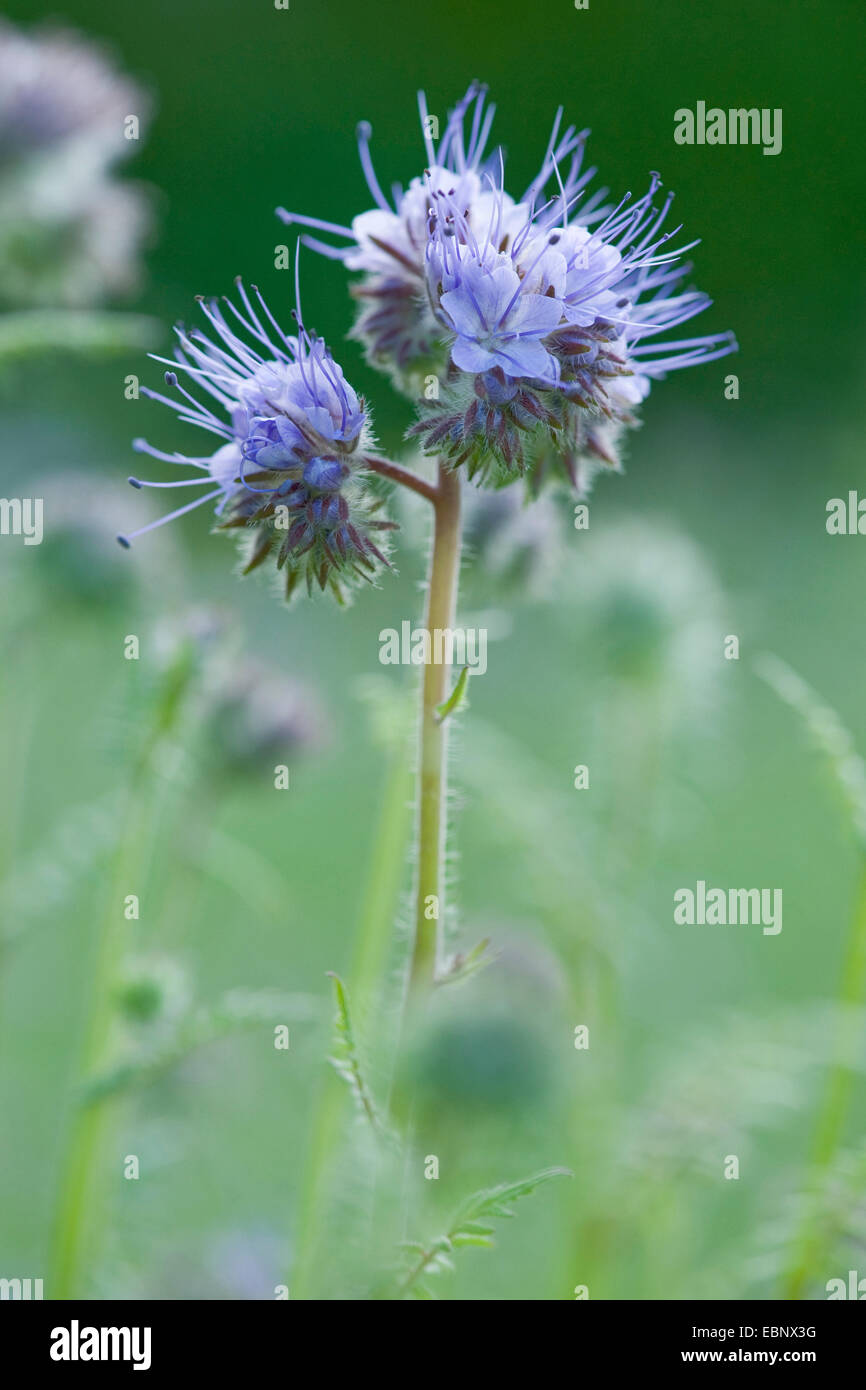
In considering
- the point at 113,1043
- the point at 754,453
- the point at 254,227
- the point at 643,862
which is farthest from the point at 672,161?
the point at 113,1043

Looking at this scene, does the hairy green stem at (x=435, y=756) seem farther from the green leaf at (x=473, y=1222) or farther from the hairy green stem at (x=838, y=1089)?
the hairy green stem at (x=838, y=1089)

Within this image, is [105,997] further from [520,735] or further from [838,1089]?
[520,735]

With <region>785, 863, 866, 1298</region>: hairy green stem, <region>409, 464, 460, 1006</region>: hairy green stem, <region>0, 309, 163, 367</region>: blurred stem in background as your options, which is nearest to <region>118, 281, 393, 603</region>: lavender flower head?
<region>409, 464, 460, 1006</region>: hairy green stem

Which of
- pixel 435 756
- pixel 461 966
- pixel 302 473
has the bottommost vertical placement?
pixel 461 966

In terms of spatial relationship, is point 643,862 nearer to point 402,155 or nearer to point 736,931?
point 736,931

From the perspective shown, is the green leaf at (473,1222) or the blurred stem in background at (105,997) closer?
the green leaf at (473,1222)

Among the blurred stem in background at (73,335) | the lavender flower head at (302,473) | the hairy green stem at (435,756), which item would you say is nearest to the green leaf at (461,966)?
the hairy green stem at (435,756)

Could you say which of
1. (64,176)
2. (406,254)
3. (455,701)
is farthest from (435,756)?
(64,176)
